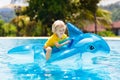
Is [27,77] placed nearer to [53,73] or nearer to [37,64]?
[53,73]

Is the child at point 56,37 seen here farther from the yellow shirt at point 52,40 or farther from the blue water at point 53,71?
the blue water at point 53,71

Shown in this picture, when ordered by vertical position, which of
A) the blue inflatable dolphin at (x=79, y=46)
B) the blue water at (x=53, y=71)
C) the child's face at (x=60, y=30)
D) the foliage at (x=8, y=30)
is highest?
the child's face at (x=60, y=30)

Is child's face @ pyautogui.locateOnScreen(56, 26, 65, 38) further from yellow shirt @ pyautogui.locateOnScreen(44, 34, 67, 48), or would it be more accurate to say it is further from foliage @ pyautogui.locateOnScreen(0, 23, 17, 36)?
foliage @ pyautogui.locateOnScreen(0, 23, 17, 36)

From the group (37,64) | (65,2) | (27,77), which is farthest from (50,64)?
(65,2)

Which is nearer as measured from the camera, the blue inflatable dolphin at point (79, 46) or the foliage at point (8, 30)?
the blue inflatable dolphin at point (79, 46)

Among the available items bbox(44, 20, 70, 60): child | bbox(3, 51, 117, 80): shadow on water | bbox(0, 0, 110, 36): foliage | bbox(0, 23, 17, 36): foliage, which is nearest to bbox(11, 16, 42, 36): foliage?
bbox(0, 0, 110, 36): foliage

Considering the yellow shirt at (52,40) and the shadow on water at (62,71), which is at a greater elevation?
the yellow shirt at (52,40)

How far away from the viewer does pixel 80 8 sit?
27219 mm

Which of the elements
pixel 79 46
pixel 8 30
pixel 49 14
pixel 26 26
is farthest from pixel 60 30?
pixel 26 26

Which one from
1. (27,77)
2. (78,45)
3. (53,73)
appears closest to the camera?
(27,77)

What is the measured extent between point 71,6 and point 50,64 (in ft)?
63.0

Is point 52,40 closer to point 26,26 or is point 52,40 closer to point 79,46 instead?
point 79,46

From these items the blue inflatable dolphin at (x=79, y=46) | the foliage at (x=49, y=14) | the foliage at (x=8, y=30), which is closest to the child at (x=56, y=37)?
the blue inflatable dolphin at (x=79, y=46)

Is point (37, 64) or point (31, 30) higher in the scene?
point (37, 64)
